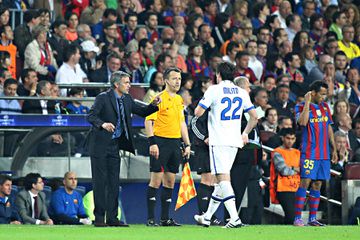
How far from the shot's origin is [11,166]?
21719mm

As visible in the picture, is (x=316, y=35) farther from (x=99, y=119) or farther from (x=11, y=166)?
(x=99, y=119)

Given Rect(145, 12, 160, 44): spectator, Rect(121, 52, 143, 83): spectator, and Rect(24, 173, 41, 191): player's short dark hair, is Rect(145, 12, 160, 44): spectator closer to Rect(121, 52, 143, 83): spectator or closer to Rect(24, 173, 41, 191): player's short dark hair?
Rect(121, 52, 143, 83): spectator

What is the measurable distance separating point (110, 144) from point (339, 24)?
14.1 meters

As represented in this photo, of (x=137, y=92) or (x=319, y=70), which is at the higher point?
(x=319, y=70)

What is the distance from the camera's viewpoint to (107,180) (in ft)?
59.6

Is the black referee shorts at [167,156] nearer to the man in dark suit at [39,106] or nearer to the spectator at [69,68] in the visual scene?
the man in dark suit at [39,106]

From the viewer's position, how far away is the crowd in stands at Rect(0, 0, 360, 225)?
77.6 ft

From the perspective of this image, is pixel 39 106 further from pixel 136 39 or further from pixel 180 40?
pixel 180 40

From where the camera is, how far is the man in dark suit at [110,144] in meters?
18.1

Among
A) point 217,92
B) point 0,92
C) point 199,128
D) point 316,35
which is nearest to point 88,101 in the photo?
point 0,92

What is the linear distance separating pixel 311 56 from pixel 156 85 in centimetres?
627

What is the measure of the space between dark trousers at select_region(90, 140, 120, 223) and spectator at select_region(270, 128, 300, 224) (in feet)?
13.4

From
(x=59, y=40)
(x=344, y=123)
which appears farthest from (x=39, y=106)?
(x=344, y=123)

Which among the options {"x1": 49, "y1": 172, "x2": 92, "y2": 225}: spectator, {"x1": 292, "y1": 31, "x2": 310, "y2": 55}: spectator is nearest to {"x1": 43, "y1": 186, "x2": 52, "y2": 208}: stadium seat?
{"x1": 49, "y1": 172, "x2": 92, "y2": 225}: spectator
